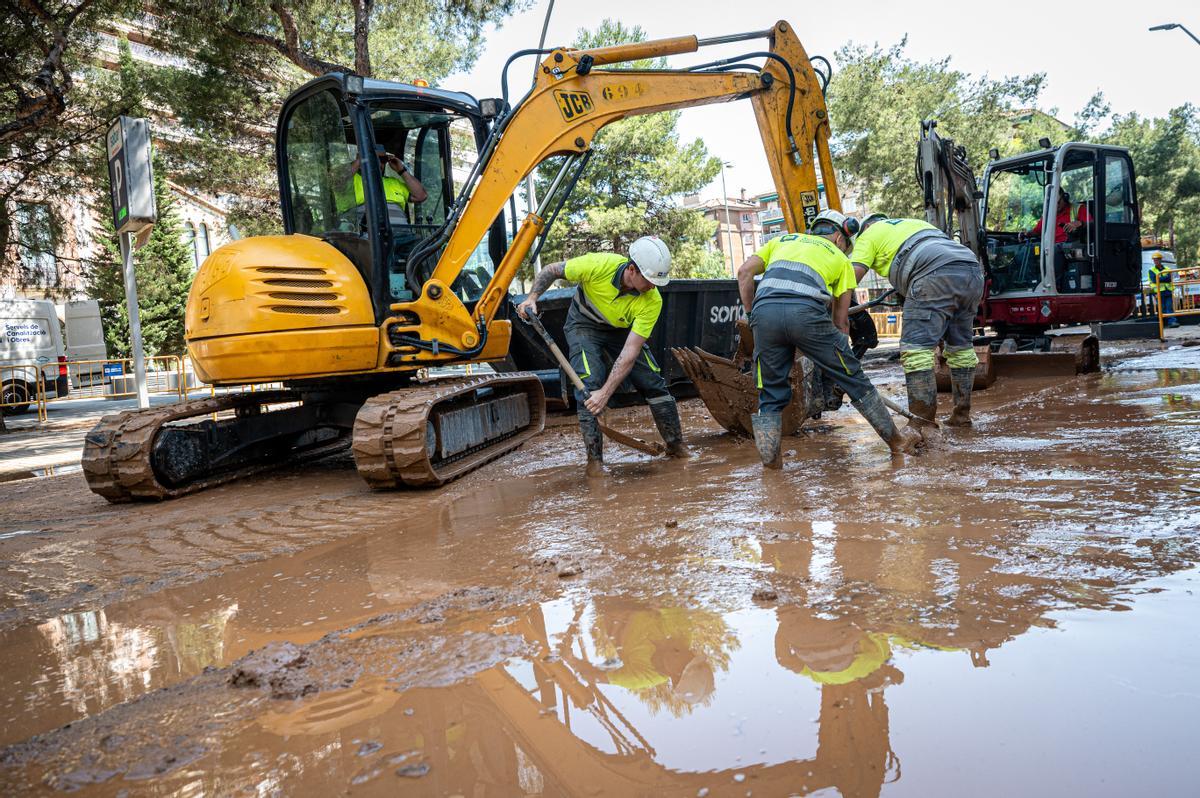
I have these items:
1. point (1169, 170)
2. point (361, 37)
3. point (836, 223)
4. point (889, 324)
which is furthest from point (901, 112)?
point (836, 223)

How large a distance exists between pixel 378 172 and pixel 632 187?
24.0m

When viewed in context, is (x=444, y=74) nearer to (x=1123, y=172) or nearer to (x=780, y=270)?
(x=1123, y=172)

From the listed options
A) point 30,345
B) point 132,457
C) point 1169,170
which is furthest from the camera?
point 1169,170

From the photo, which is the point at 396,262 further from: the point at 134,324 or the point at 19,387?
the point at 19,387

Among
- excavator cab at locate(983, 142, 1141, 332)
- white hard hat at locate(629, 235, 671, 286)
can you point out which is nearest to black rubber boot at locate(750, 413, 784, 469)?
white hard hat at locate(629, 235, 671, 286)

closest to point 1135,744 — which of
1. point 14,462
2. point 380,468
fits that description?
point 380,468

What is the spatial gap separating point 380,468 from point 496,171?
244 centimetres

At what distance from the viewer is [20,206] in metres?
17.5

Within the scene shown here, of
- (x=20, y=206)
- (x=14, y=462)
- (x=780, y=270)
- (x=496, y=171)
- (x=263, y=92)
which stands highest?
(x=263, y=92)

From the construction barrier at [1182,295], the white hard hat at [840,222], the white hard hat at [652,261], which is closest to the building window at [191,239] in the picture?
the construction barrier at [1182,295]

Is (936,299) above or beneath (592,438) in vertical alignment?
above

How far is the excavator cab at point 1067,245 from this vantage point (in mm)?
11289

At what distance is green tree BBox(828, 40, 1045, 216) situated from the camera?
28.1 metres

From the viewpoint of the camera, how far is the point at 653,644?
268cm
